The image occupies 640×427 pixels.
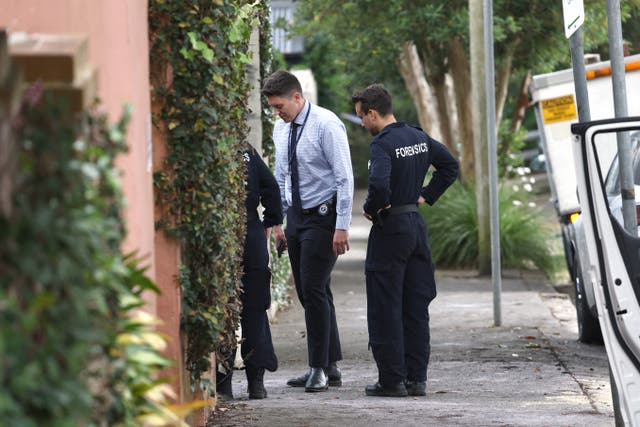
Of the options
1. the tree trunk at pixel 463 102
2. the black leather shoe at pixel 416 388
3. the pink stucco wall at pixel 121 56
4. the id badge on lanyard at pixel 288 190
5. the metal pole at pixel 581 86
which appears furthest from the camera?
the tree trunk at pixel 463 102

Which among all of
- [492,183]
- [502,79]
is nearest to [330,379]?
[492,183]

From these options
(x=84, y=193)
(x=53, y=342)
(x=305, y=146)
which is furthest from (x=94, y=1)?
(x=305, y=146)

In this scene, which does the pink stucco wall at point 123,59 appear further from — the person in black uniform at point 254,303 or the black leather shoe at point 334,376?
the black leather shoe at point 334,376

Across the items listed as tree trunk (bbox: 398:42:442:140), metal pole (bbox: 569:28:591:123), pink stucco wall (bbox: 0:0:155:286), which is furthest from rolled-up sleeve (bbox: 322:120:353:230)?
tree trunk (bbox: 398:42:442:140)

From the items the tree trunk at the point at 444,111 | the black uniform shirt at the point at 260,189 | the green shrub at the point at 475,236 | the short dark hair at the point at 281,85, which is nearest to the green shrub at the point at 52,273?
the black uniform shirt at the point at 260,189

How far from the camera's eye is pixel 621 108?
21.2 ft

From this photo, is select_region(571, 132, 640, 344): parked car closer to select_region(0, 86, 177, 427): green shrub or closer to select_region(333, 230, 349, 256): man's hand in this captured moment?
select_region(333, 230, 349, 256): man's hand

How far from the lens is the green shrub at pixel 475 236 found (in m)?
17.4

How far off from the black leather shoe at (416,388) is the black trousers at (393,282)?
37 millimetres

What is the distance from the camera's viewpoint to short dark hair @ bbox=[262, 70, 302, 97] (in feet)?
26.8

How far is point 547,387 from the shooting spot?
833 cm

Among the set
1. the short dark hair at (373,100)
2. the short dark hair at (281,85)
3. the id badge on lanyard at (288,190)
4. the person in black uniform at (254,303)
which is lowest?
the person in black uniform at (254,303)

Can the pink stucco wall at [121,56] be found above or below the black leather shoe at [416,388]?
above

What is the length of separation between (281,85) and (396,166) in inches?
34.8
